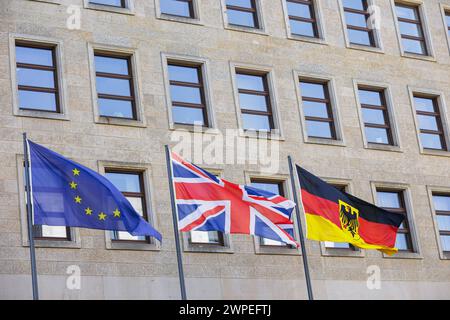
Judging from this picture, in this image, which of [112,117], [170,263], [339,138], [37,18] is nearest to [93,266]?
[170,263]

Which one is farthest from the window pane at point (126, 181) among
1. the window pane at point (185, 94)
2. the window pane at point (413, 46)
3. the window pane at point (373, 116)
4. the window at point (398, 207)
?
the window pane at point (413, 46)

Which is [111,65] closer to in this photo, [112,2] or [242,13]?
[112,2]

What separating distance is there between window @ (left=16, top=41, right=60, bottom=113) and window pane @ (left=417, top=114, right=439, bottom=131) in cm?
1262

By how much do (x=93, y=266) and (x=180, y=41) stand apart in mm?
7569

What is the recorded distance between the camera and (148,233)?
24.5 m

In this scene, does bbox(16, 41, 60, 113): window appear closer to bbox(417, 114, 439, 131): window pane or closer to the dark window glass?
the dark window glass

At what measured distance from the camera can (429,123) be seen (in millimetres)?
37094

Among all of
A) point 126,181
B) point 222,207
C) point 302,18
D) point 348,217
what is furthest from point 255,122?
point 222,207

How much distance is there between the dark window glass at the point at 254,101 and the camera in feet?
109

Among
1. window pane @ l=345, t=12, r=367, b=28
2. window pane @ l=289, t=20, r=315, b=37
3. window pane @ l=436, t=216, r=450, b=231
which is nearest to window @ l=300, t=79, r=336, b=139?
window pane @ l=289, t=20, r=315, b=37

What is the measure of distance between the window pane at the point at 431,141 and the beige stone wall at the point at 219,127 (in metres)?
0.56

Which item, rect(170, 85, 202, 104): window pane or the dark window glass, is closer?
rect(170, 85, 202, 104): window pane

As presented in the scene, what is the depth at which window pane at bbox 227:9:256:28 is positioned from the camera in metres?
34.2

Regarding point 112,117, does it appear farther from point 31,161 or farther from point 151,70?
point 31,161
